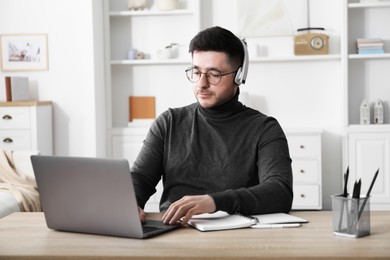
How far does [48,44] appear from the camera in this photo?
568cm

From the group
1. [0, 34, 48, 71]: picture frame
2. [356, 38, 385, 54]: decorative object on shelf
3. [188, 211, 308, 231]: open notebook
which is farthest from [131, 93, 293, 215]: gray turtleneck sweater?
[0, 34, 48, 71]: picture frame

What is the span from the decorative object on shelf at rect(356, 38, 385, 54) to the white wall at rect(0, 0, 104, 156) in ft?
7.28

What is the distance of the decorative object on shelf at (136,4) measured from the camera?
18.7 ft

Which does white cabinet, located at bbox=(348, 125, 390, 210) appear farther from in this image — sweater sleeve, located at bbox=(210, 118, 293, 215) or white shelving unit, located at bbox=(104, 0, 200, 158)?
sweater sleeve, located at bbox=(210, 118, 293, 215)

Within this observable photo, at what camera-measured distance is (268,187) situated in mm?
1991

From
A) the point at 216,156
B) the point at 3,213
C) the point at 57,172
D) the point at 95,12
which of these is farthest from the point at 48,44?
the point at 57,172

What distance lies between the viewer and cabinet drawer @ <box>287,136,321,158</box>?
5.40m

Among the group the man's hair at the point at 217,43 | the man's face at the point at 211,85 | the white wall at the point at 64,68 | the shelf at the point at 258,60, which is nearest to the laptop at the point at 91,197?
the man's face at the point at 211,85

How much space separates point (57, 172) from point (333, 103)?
433 cm

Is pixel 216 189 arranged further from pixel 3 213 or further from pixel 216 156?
pixel 3 213

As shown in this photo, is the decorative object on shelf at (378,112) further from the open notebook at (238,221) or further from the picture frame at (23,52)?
the open notebook at (238,221)

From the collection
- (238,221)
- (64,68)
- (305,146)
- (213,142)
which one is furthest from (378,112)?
(238,221)

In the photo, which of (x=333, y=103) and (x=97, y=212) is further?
(x=333, y=103)

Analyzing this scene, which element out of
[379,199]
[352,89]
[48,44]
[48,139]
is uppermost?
[48,44]
